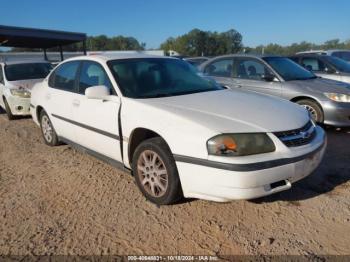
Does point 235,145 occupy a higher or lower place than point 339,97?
higher

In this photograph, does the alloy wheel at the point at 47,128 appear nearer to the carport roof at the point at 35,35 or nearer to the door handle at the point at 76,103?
the door handle at the point at 76,103

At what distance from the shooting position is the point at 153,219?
131 inches

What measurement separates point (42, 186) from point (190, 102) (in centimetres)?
210

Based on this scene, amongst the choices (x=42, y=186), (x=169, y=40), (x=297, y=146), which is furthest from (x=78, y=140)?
(x=169, y=40)

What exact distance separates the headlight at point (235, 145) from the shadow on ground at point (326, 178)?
833 millimetres

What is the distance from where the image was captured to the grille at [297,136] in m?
3.16

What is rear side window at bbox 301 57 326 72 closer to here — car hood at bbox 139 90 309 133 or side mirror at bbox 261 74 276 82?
side mirror at bbox 261 74 276 82

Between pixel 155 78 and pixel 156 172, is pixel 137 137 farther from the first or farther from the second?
pixel 155 78

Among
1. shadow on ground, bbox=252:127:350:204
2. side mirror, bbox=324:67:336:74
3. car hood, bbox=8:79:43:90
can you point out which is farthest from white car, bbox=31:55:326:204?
side mirror, bbox=324:67:336:74

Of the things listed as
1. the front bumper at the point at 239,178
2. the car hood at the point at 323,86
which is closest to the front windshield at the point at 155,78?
the front bumper at the point at 239,178

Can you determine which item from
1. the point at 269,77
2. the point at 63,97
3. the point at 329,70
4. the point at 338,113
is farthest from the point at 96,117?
the point at 329,70

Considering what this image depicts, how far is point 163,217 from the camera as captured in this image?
11.0 feet

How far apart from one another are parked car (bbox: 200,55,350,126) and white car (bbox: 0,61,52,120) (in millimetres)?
4512

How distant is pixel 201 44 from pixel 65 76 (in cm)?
8844
